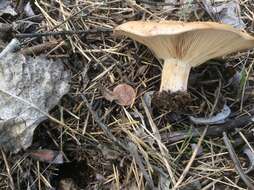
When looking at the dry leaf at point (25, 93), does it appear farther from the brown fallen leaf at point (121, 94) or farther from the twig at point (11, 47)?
the brown fallen leaf at point (121, 94)

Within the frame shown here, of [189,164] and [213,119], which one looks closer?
[189,164]

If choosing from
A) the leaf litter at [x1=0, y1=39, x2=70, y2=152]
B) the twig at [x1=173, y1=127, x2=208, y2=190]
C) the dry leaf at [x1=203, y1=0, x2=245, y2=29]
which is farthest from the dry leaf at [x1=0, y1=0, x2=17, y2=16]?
the twig at [x1=173, y1=127, x2=208, y2=190]

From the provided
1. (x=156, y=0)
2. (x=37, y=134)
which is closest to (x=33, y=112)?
(x=37, y=134)

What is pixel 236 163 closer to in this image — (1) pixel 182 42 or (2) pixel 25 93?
(1) pixel 182 42

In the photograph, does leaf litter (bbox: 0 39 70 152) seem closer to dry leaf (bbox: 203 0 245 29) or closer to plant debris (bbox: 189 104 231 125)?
plant debris (bbox: 189 104 231 125)

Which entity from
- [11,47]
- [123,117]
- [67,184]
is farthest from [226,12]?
[67,184]

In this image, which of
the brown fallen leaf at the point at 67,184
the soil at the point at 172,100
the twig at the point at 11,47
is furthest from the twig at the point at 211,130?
A: the twig at the point at 11,47
